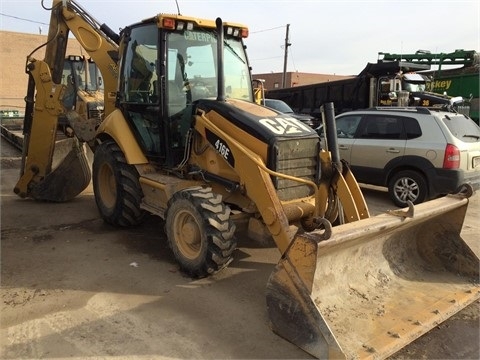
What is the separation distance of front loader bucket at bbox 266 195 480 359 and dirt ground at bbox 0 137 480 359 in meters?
0.19

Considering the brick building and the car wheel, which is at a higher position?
the brick building

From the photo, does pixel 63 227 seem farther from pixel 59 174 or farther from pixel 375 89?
pixel 375 89

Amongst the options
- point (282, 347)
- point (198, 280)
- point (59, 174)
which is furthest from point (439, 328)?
point (59, 174)

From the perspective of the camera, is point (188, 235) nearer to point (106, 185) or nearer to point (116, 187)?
point (116, 187)

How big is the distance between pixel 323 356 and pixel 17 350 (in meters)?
2.30

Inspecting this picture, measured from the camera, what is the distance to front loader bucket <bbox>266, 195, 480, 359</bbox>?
3.24 meters

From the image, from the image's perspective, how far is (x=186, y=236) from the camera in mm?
4637

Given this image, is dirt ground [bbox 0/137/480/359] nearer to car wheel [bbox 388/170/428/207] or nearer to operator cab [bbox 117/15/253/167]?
operator cab [bbox 117/15/253/167]

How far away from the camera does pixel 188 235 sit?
460 cm

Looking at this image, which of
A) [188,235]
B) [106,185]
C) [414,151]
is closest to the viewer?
[188,235]

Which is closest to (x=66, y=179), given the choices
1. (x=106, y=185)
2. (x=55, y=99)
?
(x=55, y=99)

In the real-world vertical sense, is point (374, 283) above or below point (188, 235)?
below

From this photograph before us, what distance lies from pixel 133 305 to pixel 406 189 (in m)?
5.59

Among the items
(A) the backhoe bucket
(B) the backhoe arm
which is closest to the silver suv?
(B) the backhoe arm
